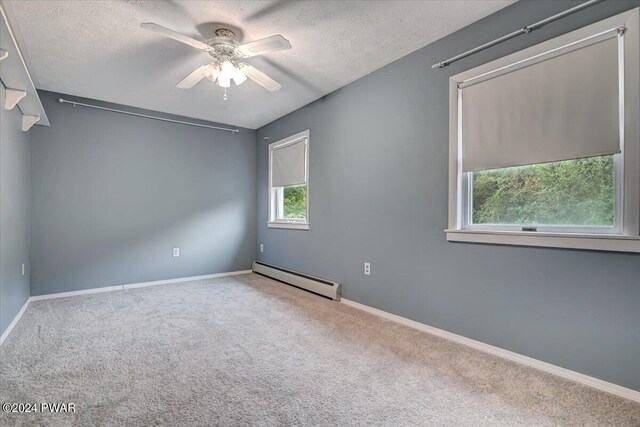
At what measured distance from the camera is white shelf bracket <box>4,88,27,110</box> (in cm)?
246

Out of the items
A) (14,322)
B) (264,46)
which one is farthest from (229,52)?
(14,322)

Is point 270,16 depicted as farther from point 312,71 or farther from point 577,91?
point 577,91

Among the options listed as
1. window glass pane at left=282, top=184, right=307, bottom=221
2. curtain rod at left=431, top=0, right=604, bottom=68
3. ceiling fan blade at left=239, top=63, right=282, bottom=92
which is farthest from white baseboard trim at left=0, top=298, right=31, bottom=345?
curtain rod at left=431, top=0, right=604, bottom=68

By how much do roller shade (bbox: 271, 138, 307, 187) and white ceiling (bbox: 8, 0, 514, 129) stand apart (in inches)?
32.0

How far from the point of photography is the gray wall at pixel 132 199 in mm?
3529

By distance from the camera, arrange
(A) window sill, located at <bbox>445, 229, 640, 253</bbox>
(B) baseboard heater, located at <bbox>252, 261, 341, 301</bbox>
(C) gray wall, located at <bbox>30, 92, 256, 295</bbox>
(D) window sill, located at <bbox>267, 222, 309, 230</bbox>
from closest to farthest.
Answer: (A) window sill, located at <bbox>445, 229, 640, 253</bbox> < (B) baseboard heater, located at <bbox>252, 261, 341, 301</bbox> < (C) gray wall, located at <bbox>30, 92, 256, 295</bbox> < (D) window sill, located at <bbox>267, 222, 309, 230</bbox>

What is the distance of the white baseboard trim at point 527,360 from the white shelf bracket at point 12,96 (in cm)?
361

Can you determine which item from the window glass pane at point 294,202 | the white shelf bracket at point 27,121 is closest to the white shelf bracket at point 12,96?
the white shelf bracket at point 27,121

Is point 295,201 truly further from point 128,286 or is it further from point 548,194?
point 548,194

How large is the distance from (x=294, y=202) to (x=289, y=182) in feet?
1.06

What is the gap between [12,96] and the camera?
2.49 meters

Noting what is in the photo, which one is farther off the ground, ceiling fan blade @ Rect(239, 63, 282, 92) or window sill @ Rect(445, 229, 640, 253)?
ceiling fan blade @ Rect(239, 63, 282, 92)

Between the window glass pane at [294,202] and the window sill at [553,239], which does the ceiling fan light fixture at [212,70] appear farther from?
the window sill at [553,239]

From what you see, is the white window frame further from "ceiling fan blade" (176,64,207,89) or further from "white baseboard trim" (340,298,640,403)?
"ceiling fan blade" (176,64,207,89)
